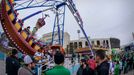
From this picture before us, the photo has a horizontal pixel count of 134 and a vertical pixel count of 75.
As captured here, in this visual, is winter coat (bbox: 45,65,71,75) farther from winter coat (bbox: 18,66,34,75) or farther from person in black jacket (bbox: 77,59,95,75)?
person in black jacket (bbox: 77,59,95,75)

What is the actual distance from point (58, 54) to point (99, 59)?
8.26 ft

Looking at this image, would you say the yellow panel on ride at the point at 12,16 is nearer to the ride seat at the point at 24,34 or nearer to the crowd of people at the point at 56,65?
the ride seat at the point at 24,34

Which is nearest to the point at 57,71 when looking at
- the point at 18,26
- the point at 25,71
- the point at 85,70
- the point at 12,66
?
the point at 25,71

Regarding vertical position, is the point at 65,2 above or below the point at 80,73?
above

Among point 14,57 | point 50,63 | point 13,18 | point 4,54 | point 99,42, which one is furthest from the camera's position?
point 99,42

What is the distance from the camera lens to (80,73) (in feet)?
35.6

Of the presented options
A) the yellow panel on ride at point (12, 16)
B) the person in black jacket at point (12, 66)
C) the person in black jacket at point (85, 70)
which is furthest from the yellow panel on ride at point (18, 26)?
the person in black jacket at point (12, 66)

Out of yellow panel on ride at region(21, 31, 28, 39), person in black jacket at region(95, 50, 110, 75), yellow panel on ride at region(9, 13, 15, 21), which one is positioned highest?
yellow panel on ride at region(9, 13, 15, 21)

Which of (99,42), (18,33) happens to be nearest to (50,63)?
(18,33)

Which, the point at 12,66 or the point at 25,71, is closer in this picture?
the point at 25,71

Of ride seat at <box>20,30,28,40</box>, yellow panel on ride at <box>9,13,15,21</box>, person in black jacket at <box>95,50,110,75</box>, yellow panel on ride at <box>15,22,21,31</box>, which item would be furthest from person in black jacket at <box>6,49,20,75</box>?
ride seat at <box>20,30,28,40</box>

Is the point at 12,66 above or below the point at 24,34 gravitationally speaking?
below

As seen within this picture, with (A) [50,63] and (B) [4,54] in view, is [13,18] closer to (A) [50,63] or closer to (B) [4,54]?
(B) [4,54]

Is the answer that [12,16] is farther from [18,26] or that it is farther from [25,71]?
[25,71]
